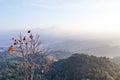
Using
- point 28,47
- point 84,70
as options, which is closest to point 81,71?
point 84,70

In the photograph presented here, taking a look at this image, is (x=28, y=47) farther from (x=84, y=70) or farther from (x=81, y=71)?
(x=84, y=70)

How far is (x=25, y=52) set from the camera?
926 cm

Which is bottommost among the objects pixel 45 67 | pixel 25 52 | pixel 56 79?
pixel 56 79

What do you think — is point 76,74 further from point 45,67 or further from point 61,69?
point 45,67

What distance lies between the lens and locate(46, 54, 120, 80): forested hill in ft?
214

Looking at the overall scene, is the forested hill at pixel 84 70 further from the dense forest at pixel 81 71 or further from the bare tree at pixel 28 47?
the bare tree at pixel 28 47

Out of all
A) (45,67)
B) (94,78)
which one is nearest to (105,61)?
(94,78)

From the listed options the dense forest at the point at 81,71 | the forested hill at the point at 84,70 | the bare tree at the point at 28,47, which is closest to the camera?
the bare tree at the point at 28,47

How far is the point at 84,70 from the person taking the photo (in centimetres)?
7044

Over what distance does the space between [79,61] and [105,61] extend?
26.0 feet

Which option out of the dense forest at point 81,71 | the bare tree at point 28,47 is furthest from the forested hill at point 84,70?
the bare tree at point 28,47

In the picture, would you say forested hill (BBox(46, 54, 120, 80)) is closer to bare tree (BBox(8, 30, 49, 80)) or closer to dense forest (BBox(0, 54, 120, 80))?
dense forest (BBox(0, 54, 120, 80))

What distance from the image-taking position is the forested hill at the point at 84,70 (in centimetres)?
6519

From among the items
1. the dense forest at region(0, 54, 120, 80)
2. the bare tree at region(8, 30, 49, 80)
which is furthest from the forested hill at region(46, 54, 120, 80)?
the bare tree at region(8, 30, 49, 80)
